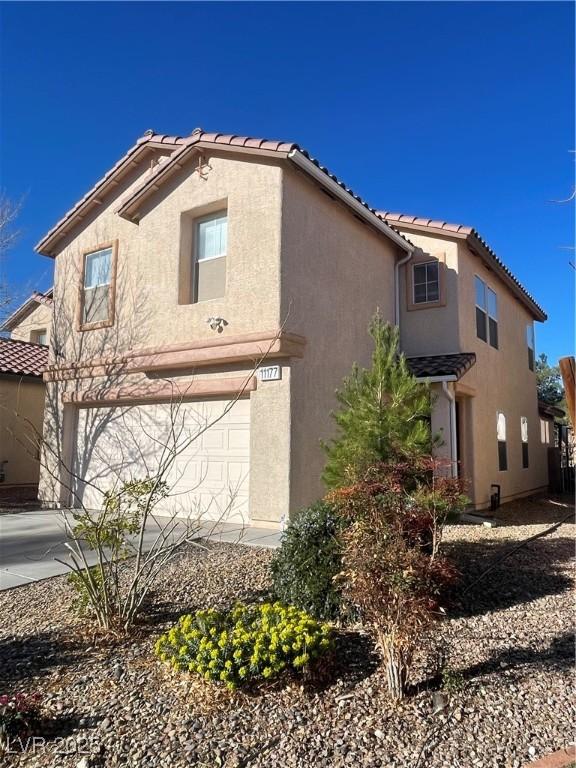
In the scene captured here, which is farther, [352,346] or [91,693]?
[352,346]

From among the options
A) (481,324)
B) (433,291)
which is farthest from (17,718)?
(481,324)

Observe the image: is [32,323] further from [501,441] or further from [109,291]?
[501,441]

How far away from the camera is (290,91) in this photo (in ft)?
35.0

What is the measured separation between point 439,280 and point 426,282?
518 mm

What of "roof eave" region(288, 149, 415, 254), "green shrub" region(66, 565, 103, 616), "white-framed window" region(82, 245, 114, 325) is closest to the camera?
"green shrub" region(66, 565, 103, 616)

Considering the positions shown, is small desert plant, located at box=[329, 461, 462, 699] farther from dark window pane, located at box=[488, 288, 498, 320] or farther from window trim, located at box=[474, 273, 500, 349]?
dark window pane, located at box=[488, 288, 498, 320]

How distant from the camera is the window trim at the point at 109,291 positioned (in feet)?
40.5

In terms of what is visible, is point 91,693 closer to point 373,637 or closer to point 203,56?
point 373,637

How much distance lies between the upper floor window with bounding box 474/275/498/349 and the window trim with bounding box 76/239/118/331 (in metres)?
9.37

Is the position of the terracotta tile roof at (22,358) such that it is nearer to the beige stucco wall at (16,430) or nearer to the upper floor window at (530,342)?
the beige stucco wall at (16,430)

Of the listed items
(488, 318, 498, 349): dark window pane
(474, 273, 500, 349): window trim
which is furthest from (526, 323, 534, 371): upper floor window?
(488, 318, 498, 349): dark window pane

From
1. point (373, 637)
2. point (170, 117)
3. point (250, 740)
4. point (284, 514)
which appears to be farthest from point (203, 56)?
point (250, 740)

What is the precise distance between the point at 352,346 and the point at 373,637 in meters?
7.67

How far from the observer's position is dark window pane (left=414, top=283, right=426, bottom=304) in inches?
534
